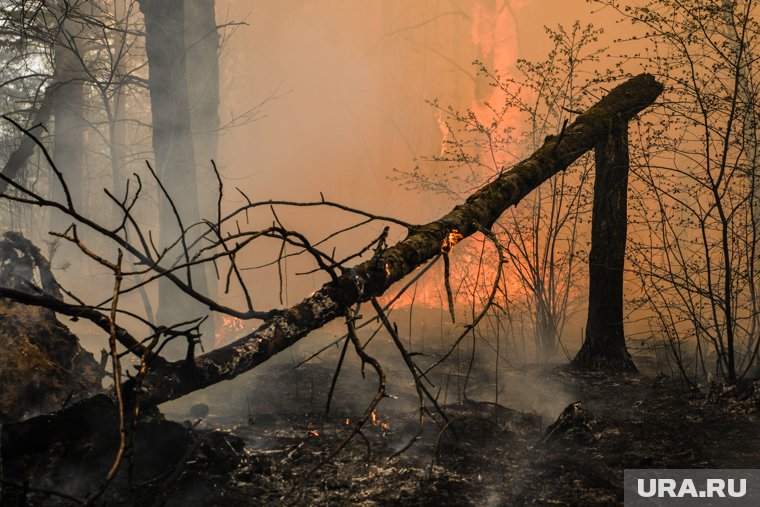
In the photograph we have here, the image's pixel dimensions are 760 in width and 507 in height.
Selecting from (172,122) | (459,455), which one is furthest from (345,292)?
(172,122)

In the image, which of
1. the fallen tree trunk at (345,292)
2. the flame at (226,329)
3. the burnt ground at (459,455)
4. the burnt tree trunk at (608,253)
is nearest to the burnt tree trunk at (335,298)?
the fallen tree trunk at (345,292)

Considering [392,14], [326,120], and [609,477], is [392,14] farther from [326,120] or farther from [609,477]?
[609,477]

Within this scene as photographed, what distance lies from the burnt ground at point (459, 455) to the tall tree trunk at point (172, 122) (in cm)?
352

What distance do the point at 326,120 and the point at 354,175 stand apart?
13.8 ft

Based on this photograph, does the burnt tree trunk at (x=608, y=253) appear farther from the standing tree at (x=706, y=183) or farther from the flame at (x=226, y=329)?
the flame at (x=226, y=329)

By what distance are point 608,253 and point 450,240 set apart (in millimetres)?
2791

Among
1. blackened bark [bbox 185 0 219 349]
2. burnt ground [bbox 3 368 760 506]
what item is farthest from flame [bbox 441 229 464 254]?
blackened bark [bbox 185 0 219 349]

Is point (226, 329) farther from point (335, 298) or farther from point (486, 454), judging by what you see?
point (335, 298)

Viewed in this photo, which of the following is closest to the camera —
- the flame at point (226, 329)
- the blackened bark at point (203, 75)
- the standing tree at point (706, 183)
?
the standing tree at point (706, 183)

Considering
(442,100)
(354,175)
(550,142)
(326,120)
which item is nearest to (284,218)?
(354,175)

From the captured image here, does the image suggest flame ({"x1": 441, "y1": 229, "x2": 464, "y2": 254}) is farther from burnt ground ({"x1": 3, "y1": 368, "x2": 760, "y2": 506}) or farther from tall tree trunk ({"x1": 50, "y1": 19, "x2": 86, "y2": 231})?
tall tree trunk ({"x1": 50, "y1": 19, "x2": 86, "y2": 231})

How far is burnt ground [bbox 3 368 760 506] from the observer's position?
302 cm

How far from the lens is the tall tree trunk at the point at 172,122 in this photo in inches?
287

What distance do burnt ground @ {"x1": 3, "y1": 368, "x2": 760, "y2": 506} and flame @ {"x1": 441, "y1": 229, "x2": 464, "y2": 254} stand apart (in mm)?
1213
